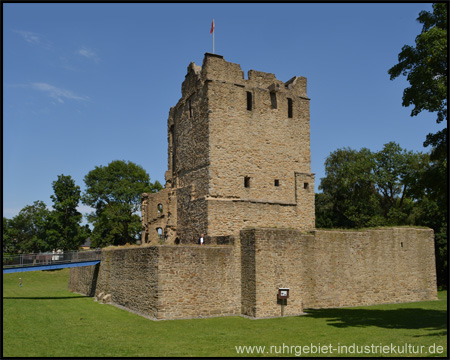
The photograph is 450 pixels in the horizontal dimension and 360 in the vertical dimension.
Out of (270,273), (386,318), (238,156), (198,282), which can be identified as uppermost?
(238,156)

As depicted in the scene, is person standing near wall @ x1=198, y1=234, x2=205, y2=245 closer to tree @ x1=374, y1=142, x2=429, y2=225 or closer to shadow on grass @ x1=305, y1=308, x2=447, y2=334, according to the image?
shadow on grass @ x1=305, y1=308, x2=447, y2=334

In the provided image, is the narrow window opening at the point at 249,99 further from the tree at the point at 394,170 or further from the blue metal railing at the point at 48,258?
the tree at the point at 394,170

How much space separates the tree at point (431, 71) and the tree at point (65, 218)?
134ft

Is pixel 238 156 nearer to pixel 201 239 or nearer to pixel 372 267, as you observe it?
pixel 201 239

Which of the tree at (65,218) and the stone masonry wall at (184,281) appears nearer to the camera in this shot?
the stone masonry wall at (184,281)

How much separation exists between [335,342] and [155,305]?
754cm

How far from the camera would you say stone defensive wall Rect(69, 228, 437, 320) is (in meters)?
16.9

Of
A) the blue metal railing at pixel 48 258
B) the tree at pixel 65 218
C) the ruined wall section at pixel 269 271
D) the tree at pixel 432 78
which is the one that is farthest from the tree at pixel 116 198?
the tree at pixel 432 78

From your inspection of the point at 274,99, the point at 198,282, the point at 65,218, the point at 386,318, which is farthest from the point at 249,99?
the point at 65,218

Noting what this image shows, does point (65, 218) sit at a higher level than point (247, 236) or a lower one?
higher

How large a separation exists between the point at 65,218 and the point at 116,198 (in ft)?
20.2

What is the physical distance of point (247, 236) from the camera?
1777 cm

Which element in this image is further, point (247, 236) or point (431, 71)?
point (247, 236)

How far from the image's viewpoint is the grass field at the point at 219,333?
10.7 meters
